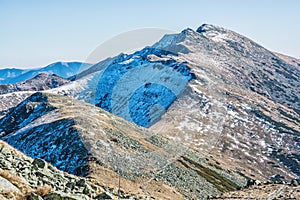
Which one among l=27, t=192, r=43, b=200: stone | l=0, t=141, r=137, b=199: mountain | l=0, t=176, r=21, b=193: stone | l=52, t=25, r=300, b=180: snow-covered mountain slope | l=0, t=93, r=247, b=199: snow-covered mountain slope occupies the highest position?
l=0, t=176, r=21, b=193: stone

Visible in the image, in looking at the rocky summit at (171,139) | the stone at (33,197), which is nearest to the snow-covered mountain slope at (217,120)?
the rocky summit at (171,139)

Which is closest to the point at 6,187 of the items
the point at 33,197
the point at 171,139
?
the point at 33,197

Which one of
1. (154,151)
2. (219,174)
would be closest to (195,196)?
(154,151)

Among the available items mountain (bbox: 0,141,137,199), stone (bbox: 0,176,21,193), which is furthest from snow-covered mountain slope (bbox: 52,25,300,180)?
stone (bbox: 0,176,21,193)

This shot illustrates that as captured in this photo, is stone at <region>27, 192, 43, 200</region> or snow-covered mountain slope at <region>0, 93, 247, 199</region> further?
snow-covered mountain slope at <region>0, 93, 247, 199</region>

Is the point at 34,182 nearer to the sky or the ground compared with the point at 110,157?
nearer to the sky

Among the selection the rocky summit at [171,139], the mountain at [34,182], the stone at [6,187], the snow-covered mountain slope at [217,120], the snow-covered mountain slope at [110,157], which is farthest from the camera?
the snow-covered mountain slope at [217,120]

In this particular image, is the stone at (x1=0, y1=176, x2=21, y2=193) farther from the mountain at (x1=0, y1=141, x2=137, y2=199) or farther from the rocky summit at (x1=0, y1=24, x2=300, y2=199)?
the rocky summit at (x1=0, y1=24, x2=300, y2=199)

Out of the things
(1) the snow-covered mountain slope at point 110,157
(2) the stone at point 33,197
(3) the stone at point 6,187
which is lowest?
(1) the snow-covered mountain slope at point 110,157

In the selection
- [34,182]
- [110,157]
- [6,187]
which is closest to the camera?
[6,187]

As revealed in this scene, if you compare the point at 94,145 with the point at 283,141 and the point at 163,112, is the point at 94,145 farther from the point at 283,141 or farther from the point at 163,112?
the point at 283,141

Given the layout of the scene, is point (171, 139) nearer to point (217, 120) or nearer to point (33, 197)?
point (217, 120)

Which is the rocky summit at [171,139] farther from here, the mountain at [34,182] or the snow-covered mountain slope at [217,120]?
the mountain at [34,182]
